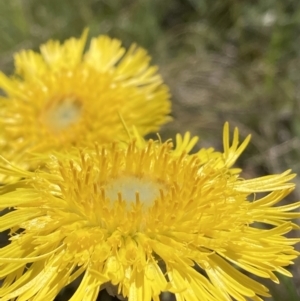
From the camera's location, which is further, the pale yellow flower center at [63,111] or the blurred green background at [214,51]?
the blurred green background at [214,51]

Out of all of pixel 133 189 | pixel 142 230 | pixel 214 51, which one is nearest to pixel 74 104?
pixel 133 189

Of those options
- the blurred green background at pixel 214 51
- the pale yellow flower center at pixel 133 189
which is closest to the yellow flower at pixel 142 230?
the pale yellow flower center at pixel 133 189

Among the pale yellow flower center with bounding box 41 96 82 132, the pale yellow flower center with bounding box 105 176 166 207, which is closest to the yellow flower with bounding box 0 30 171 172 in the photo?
the pale yellow flower center with bounding box 41 96 82 132

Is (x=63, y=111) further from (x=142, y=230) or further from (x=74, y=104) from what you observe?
(x=142, y=230)

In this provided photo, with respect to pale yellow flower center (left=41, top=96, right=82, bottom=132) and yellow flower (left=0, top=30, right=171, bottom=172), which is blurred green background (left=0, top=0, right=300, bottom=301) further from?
pale yellow flower center (left=41, top=96, right=82, bottom=132)

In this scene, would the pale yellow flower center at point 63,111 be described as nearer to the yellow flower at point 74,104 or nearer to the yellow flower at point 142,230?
the yellow flower at point 74,104
